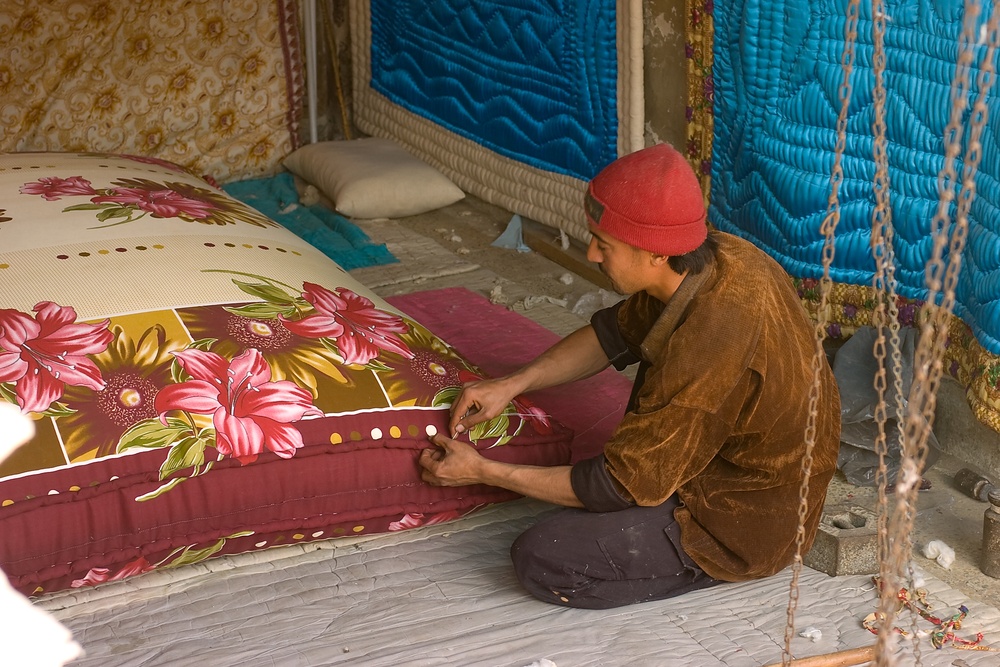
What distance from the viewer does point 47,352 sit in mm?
2105

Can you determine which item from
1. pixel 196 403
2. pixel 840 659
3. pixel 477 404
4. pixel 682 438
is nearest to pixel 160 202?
pixel 196 403

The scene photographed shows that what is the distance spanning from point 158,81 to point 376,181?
1065mm

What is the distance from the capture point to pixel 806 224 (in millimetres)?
2865

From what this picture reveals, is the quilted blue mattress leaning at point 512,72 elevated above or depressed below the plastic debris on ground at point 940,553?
above

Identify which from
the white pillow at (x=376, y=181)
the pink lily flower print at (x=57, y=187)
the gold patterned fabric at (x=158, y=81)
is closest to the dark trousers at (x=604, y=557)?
the pink lily flower print at (x=57, y=187)

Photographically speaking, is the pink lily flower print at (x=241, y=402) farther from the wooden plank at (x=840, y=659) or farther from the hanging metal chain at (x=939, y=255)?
the hanging metal chain at (x=939, y=255)

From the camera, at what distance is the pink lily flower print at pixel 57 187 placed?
8.80ft

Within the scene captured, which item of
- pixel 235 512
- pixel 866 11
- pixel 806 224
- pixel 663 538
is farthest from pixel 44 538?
pixel 866 11

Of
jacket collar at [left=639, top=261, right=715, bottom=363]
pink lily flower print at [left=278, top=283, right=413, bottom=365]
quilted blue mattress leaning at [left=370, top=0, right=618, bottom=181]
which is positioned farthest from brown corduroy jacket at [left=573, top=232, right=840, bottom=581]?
quilted blue mattress leaning at [left=370, top=0, right=618, bottom=181]

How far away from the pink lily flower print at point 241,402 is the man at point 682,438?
0.97 ft

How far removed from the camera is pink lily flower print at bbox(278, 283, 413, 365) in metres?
2.33

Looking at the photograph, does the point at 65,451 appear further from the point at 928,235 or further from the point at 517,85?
the point at 517,85

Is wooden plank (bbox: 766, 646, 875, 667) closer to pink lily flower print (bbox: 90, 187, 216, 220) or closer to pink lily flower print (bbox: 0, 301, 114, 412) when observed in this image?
pink lily flower print (bbox: 0, 301, 114, 412)

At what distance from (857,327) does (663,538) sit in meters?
1.05
